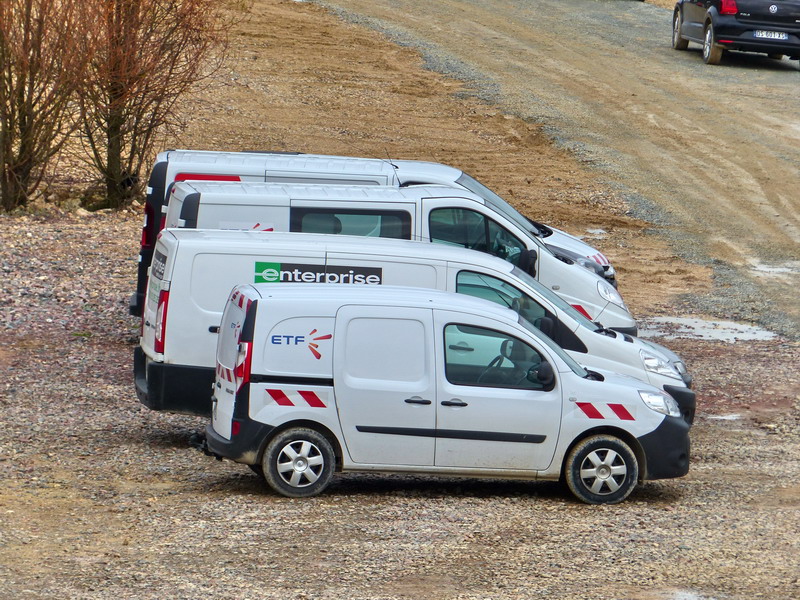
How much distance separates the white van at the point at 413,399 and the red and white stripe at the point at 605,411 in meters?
0.01

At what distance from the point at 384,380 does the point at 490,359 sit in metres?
0.82

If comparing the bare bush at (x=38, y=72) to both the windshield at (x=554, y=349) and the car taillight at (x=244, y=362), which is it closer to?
the car taillight at (x=244, y=362)

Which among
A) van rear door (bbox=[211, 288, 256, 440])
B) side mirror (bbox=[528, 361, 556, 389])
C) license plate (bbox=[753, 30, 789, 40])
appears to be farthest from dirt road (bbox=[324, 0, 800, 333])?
van rear door (bbox=[211, 288, 256, 440])

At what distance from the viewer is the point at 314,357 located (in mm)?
8734

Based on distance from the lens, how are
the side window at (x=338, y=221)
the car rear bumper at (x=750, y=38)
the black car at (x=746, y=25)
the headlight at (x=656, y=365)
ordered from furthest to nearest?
the car rear bumper at (x=750, y=38)
the black car at (x=746, y=25)
the side window at (x=338, y=221)
the headlight at (x=656, y=365)

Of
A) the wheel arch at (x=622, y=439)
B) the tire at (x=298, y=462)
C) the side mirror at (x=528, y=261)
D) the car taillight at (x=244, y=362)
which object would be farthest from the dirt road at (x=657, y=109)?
the car taillight at (x=244, y=362)

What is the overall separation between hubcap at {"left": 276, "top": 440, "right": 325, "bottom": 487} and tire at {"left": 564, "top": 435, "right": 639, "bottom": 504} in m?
1.87

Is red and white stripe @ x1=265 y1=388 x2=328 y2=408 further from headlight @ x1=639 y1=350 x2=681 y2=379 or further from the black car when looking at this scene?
the black car

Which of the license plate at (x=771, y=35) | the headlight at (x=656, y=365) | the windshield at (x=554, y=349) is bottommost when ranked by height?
the headlight at (x=656, y=365)

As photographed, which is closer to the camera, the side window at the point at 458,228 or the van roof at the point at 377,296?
the van roof at the point at 377,296

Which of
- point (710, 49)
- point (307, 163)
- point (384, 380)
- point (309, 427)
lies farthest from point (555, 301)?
point (710, 49)

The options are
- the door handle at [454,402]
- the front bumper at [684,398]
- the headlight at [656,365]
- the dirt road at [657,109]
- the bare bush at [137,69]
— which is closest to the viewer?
the door handle at [454,402]

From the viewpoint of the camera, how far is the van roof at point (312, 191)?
11406 mm

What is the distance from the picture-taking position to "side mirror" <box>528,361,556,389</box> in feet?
29.2
